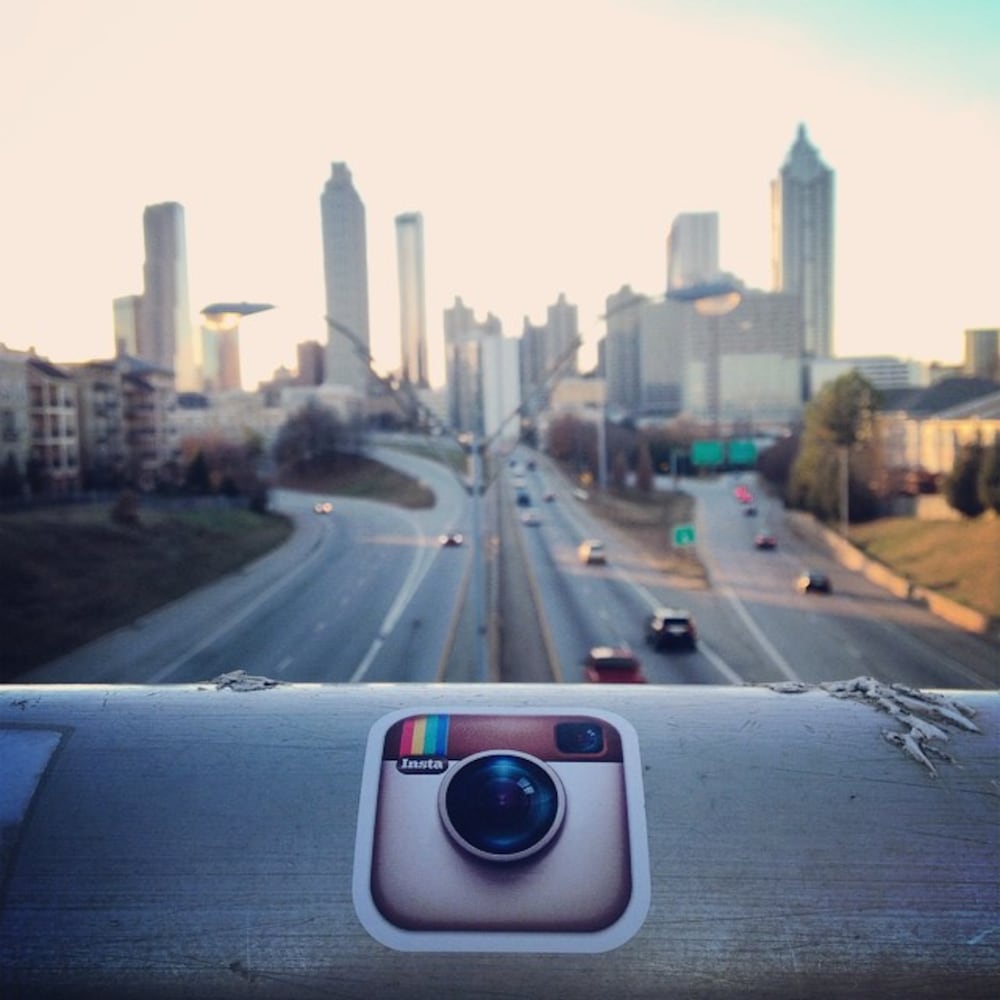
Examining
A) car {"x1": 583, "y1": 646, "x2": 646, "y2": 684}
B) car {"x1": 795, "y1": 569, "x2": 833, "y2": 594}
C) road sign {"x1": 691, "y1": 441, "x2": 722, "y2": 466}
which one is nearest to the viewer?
car {"x1": 583, "y1": 646, "x2": 646, "y2": 684}

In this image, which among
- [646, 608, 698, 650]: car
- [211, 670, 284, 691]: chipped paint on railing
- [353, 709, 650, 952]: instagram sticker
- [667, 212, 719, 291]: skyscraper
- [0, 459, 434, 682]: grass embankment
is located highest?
[667, 212, 719, 291]: skyscraper

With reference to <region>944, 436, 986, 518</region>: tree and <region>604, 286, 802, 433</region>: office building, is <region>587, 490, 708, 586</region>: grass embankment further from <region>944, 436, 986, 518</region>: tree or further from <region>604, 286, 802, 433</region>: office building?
<region>604, 286, 802, 433</region>: office building

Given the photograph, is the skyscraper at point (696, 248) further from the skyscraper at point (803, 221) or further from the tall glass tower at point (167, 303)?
the skyscraper at point (803, 221)

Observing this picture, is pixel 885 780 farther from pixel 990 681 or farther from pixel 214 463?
pixel 214 463

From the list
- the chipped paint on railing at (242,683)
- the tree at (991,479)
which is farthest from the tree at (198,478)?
the chipped paint on railing at (242,683)

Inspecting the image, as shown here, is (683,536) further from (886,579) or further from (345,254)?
(345,254)

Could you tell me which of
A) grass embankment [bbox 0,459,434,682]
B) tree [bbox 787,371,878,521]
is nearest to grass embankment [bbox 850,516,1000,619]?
tree [bbox 787,371,878,521]

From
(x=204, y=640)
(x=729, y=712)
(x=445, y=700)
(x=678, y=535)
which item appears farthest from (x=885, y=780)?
(x=678, y=535)

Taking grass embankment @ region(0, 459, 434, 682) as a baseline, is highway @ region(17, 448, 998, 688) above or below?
below
